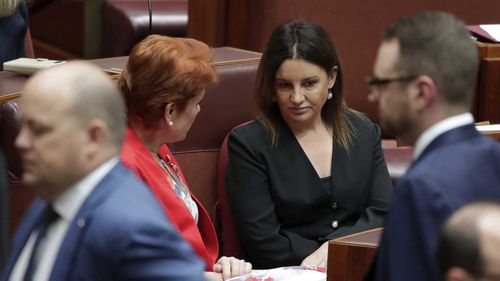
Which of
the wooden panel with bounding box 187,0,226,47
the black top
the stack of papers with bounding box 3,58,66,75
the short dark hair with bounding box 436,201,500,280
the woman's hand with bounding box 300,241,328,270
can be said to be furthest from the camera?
the wooden panel with bounding box 187,0,226,47

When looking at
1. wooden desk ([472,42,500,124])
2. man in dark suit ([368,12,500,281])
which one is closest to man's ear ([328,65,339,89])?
wooden desk ([472,42,500,124])

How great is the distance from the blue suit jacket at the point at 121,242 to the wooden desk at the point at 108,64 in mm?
1182

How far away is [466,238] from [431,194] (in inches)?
7.9

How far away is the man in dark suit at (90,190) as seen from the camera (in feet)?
4.99

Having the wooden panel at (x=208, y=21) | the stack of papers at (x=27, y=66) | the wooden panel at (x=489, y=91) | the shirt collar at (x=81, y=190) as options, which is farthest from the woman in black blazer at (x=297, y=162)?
the shirt collar at (x=81, y=190)

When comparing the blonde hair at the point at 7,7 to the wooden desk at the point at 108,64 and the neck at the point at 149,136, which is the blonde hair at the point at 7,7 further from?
the neck at the point at 149,136

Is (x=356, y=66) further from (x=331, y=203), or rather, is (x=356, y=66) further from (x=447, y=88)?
(x=447, y=88)

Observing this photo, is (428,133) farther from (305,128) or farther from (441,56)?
(305,128)

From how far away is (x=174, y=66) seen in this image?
2.37 metres

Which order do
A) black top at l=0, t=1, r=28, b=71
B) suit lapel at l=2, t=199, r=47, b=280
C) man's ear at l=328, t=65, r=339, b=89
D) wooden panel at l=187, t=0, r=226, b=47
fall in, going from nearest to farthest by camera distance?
suit lapel at l=2, t=199, r=47, b=280 → man's ear at l=328, t=65, r=339, b=89 → black top at l=0, t=1, r=28, b=71 → wooden panel at l=187, t=0, r=226, b=47

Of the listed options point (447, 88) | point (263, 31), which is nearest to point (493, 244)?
point (447, 88)

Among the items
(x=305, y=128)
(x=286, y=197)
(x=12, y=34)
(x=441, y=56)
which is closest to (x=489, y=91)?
(x=305, y=128)

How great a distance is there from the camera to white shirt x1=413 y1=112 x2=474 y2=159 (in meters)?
1.73

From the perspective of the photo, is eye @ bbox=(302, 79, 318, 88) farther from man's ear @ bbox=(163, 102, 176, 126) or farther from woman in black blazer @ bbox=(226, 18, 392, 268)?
man's ear @ bbox=(163, 102, 176, 126)
